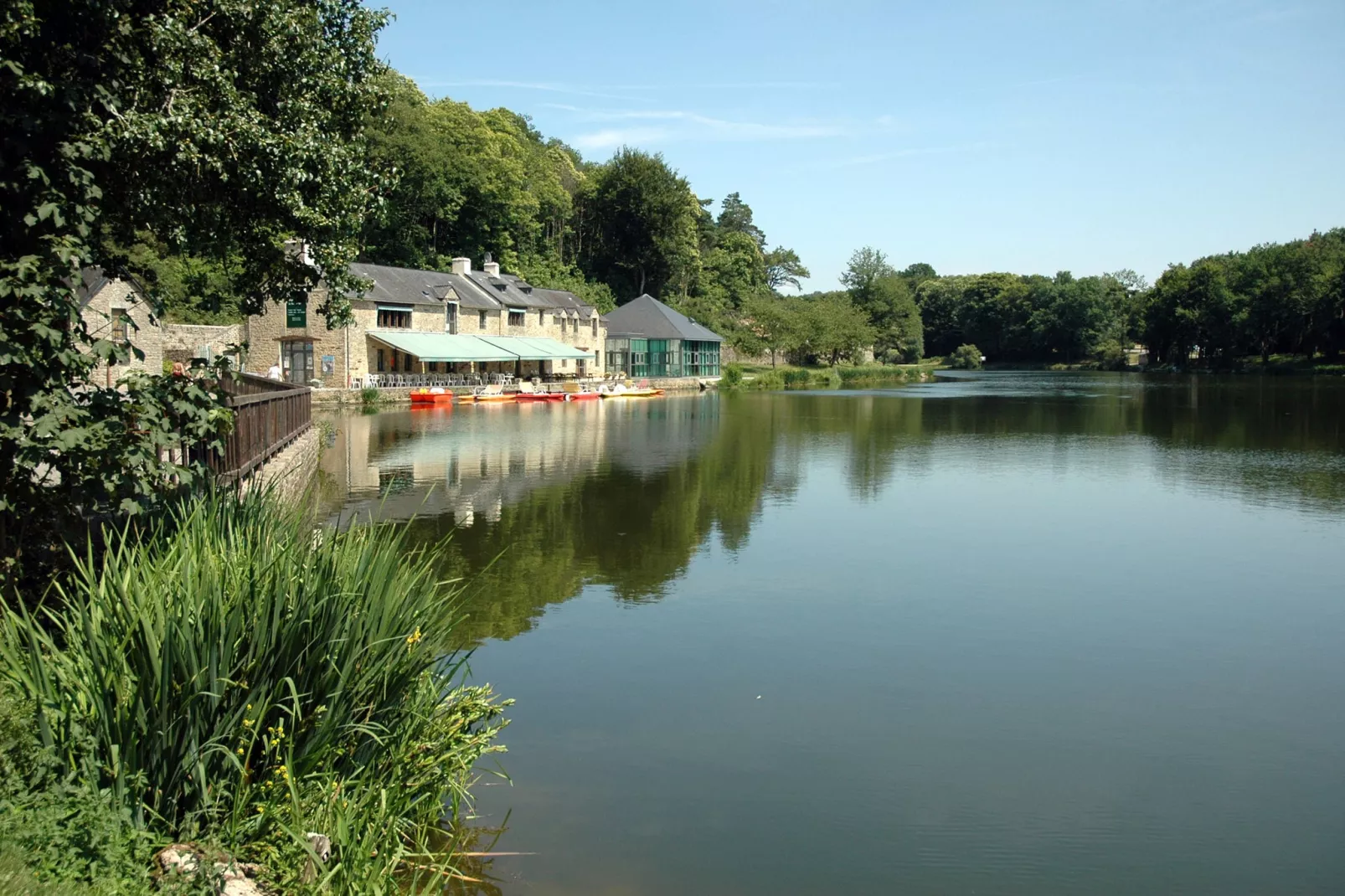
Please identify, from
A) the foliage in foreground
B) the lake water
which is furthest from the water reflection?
the foliage in foreground

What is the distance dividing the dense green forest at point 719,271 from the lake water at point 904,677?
25356 millimetres

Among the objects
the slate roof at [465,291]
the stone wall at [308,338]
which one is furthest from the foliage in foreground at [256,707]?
the stone wall at [308,338]

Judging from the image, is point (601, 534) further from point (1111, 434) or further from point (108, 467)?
point (1111, 434)

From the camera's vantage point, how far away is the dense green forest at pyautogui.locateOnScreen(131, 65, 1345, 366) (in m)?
55.9

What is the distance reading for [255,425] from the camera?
14352 millimetres

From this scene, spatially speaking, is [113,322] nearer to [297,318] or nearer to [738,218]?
[297,318]

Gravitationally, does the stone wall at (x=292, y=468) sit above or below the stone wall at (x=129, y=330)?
below

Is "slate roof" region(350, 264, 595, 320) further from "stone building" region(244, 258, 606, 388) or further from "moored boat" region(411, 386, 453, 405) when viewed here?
"moored boat" region(411, 386, 453, 405)

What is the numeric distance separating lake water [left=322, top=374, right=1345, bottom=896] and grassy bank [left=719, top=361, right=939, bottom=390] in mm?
45839

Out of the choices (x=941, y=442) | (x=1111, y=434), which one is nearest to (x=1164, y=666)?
(x=941, y=442)

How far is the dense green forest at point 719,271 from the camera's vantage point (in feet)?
184

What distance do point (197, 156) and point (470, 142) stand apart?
54983 millimetres

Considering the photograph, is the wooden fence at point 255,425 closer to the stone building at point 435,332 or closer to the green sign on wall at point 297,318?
the stone building at point 435,332

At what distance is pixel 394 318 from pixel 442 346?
2358 millimetres
